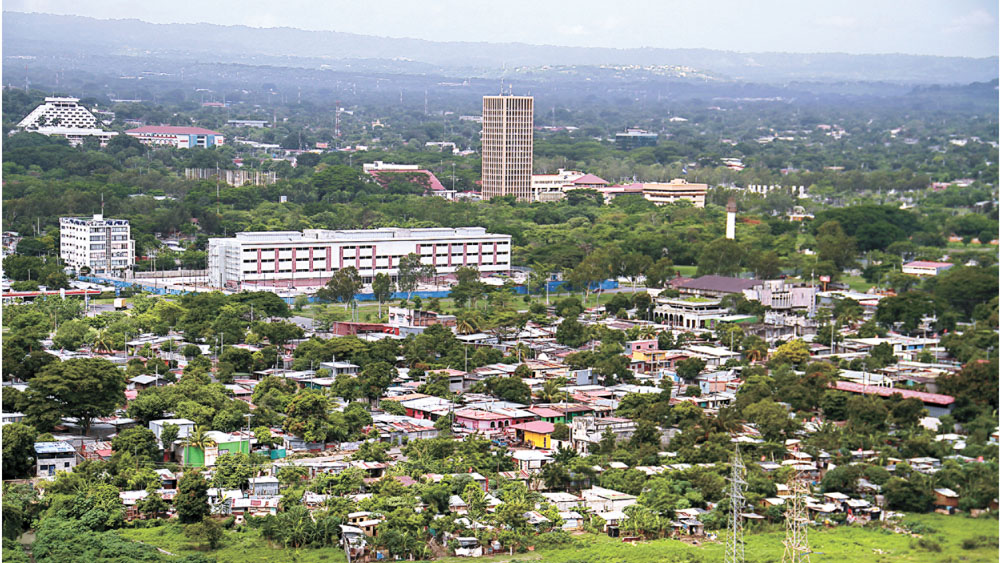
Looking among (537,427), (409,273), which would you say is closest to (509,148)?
(409,273)

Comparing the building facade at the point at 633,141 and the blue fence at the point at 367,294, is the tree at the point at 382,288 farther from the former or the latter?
the building facade at the point at 633,141

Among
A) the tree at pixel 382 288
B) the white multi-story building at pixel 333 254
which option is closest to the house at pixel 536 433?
the tree at pixel 382 288

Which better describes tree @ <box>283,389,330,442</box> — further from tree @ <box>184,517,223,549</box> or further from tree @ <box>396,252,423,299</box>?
tree @ <box>396,252,423,299</box>

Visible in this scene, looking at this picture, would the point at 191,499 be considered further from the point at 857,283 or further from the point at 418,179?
the point at 418,179

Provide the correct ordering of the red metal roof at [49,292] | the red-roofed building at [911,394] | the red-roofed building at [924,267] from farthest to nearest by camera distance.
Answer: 1. the red-roofed building at [924,267]
2. the red metal roof at [49,292]
3. the red-roofed building at [911,394]

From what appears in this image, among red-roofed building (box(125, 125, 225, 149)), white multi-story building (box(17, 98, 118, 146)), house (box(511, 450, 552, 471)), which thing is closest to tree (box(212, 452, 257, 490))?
house (box(511, 450, 552, 471))

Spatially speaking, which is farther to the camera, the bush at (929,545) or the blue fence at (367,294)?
the blue fence at (367,294)
